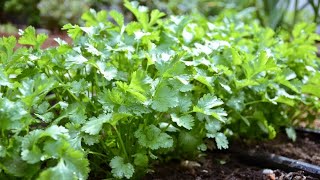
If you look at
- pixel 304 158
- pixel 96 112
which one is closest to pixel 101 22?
pixel 96 112

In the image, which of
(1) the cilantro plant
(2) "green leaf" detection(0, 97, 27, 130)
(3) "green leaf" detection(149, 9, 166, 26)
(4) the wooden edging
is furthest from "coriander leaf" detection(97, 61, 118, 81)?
(4) the wooden edging

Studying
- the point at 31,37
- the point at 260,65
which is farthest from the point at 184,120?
the point at 31,37

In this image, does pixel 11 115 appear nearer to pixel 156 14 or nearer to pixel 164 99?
pixel 164 99

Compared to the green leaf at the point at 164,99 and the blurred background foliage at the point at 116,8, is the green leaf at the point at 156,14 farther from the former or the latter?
the blurred background foliage at the point at 116,8

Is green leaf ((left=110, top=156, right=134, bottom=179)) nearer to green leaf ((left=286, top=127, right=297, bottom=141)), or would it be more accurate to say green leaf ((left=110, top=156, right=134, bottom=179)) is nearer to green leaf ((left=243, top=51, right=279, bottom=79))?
green leaf ((left=243, top=51, right=279, bottom=79))

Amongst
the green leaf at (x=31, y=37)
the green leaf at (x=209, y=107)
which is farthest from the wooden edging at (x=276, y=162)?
the green leaf at (x=31, y=37)

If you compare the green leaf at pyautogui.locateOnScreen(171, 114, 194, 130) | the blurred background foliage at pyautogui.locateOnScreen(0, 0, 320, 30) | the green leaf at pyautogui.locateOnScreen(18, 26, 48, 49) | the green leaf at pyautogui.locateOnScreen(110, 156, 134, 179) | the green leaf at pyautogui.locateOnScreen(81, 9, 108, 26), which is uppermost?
the green leaf at pyautogui.locateOnScreen(18, 26, 48, 49)

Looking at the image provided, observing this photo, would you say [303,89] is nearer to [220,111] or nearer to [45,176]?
[220,111]
